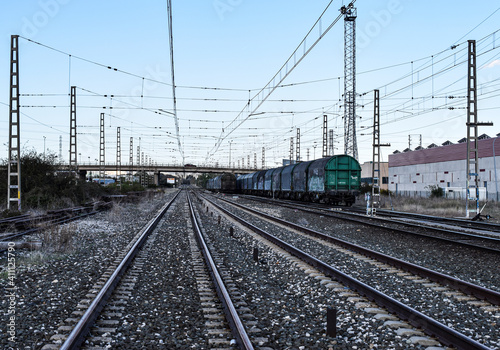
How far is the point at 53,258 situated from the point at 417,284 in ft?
26.8

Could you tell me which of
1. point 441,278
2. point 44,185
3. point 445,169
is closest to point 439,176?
point 445,169

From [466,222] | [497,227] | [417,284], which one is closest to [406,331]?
[417,284]

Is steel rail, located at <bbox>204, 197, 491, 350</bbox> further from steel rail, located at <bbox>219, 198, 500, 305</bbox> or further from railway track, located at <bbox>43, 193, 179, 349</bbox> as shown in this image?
railway track, located at <bbox>43, 193, 179, 349</bbox>

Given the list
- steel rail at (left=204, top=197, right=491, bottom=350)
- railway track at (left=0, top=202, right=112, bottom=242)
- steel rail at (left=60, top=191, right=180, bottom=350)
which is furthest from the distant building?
steel rail at (left=60, top=191, right=180, bottom=350)

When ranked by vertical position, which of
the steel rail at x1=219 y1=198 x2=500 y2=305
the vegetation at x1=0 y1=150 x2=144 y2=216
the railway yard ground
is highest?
the vegetation at x1=0 y1=150 x2=144 y2=216

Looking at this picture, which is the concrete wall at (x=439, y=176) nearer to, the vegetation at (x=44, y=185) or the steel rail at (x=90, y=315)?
the vegetation at (x=44, y=185)

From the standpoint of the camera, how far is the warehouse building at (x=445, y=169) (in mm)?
42281

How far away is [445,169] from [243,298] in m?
52.5

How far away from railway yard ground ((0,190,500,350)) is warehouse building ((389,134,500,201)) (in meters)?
32.0

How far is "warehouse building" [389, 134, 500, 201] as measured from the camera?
1665 inches

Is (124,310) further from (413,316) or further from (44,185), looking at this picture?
(44,185)

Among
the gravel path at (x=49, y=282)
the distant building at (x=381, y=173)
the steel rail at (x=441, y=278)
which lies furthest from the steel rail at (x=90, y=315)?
the distant building at (x=381, y=173)

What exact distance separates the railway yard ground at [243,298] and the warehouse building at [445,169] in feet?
105

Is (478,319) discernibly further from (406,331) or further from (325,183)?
(325,183)
